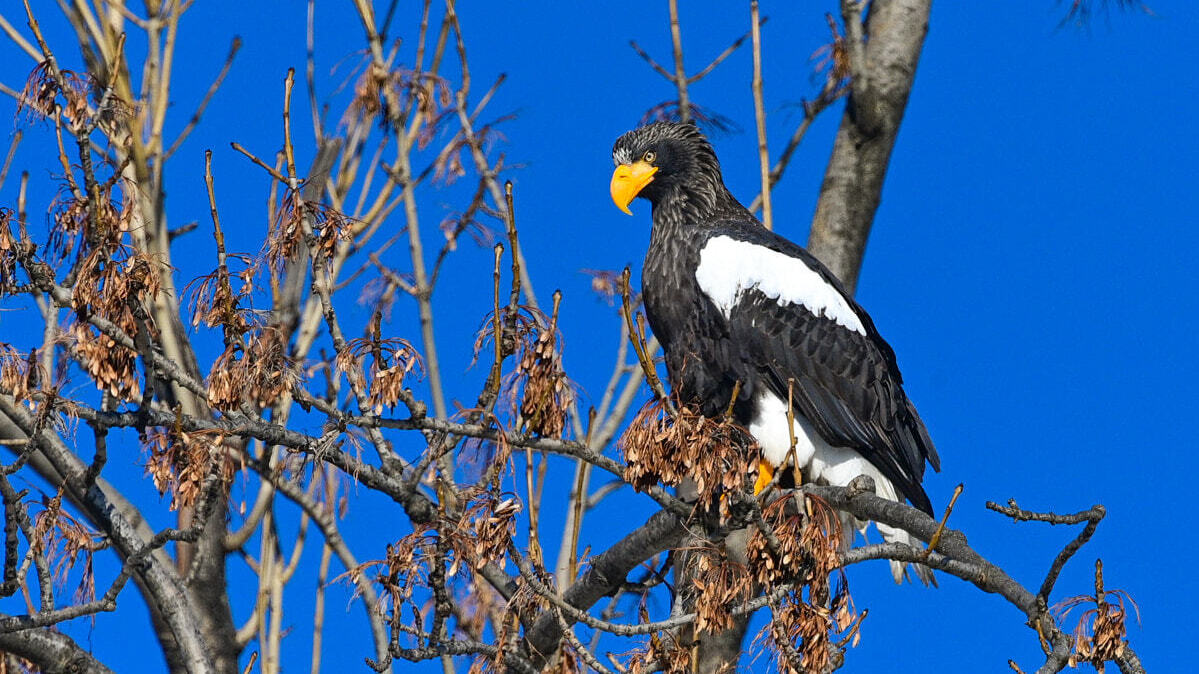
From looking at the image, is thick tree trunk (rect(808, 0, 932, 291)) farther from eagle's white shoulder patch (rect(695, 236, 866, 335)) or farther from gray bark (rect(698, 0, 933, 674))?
eagle's white shoulder patch (rect(695, 236, 866, 335))

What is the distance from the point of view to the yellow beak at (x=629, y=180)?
592cm

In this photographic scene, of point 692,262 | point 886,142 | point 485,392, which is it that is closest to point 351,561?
point 692,262

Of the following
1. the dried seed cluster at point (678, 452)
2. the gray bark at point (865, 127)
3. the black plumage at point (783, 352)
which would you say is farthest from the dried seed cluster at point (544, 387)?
the gray bark at point (865, 127)

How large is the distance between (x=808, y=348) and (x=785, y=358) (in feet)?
0.39

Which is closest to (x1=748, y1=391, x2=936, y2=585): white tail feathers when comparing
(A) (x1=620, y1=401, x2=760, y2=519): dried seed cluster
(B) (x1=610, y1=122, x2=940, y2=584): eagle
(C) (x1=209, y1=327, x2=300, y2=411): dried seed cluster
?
(B) (x1=610, y1=122, x2=940, y2=584): eagle

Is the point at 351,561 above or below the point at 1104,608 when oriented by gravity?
above

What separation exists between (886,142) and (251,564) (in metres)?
3.86

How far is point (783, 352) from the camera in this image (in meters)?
5.51

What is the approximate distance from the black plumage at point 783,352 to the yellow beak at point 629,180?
0.26m

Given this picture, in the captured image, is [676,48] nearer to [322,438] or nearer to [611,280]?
[611,280]

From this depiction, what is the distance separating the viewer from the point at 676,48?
654 cm

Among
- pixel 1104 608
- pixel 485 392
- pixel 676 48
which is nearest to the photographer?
pixel 1104 608

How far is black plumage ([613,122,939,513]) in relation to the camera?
5465mm

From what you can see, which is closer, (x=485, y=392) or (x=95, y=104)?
(x=485, y=392)
